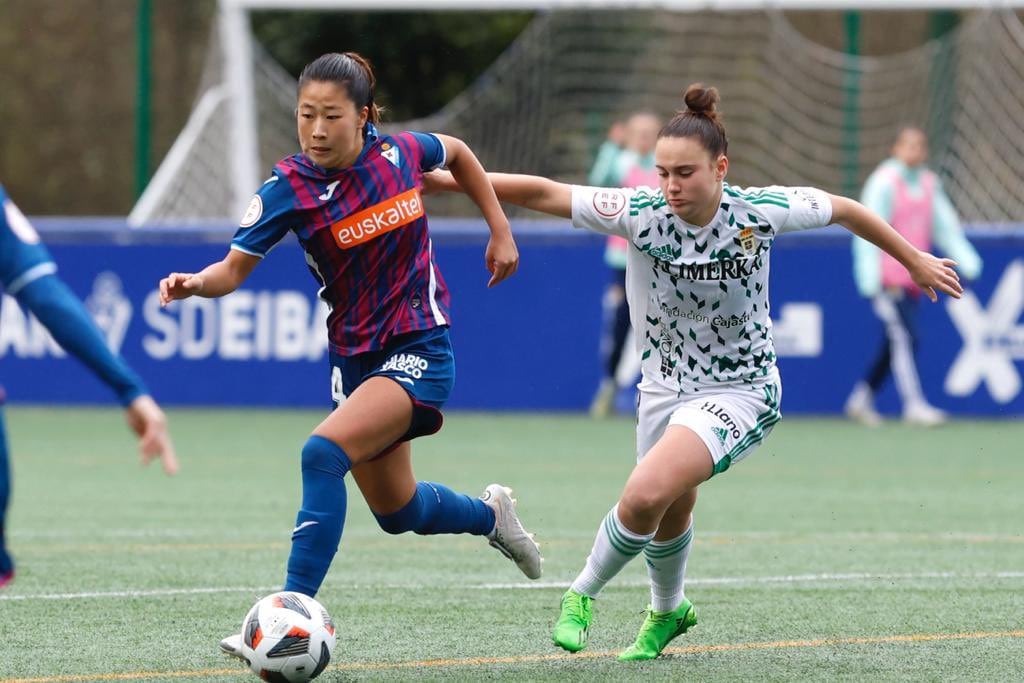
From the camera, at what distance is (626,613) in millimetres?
6297

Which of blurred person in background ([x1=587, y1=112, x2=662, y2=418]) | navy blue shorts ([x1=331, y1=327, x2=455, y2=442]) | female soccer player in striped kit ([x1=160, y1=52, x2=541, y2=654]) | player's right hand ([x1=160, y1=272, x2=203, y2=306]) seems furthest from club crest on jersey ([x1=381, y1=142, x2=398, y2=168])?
blurred person in background ([x1=587, y1=112, x2=662, y2=418])

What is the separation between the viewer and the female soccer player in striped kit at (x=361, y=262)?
5.30 meters

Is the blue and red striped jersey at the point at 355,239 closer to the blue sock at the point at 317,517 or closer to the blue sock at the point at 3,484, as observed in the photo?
the blue sock at the point at 317,517

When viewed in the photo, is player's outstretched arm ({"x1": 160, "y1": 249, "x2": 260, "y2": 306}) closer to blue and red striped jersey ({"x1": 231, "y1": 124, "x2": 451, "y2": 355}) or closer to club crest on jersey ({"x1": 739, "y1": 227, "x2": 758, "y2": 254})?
blue and red striped jersey ({"x1": 231, "y1": 124, "x2": 451, "y2": 355})

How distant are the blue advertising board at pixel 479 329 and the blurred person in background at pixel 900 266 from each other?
256 millimetres

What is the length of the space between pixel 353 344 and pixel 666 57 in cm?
1469

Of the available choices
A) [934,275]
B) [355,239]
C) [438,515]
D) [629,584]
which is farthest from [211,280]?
[629,584]

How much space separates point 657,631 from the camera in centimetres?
554

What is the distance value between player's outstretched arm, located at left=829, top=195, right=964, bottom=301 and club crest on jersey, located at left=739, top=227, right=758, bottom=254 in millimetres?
301

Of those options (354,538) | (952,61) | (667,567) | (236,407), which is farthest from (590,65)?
(667,567)

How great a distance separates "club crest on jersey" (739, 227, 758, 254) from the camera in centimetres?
549

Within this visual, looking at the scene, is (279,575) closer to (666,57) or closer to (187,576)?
(187,576)

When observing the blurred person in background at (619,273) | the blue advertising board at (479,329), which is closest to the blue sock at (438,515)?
the blurred person in background at (619,273)

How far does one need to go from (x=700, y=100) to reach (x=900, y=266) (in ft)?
27.4
